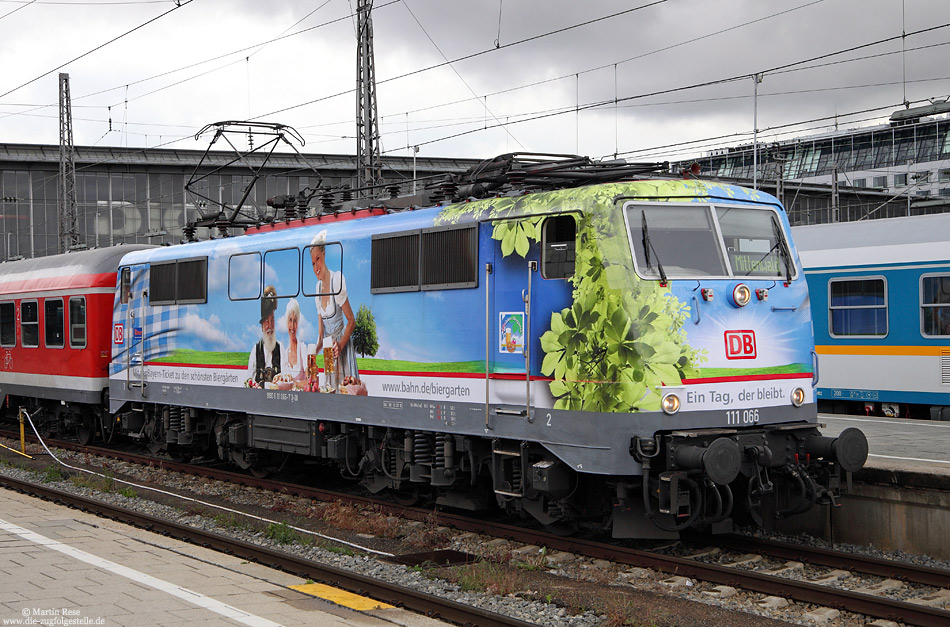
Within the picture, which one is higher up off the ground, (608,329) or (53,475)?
(608,329)

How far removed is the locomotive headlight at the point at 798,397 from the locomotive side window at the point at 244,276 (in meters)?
7.62

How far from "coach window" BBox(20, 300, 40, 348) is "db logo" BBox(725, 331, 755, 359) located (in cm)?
1628

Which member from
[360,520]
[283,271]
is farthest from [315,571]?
[283,271]

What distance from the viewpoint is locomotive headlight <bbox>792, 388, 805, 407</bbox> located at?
9.93m

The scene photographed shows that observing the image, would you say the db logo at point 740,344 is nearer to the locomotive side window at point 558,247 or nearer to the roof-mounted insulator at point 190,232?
the locomotive side window at point 558,247

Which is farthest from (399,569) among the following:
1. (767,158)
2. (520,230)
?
(767,158)

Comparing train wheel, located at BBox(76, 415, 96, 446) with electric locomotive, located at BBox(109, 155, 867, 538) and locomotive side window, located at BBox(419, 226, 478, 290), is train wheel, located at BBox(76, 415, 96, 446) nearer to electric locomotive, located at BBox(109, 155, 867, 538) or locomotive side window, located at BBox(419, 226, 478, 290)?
electric locomotive, located at BBox(109, 155, 867, 538)

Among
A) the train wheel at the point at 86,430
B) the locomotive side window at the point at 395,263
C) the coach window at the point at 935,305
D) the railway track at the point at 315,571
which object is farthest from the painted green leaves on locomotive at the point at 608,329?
the train wheel at the point at 86,430

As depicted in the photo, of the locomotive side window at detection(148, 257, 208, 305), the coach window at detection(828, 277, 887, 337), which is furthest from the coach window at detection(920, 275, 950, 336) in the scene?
the locomotive side window at detection(148, 257, 208, 305)

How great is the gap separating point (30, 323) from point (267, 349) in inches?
385

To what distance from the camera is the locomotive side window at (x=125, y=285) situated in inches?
687

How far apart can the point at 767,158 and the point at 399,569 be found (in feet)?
193

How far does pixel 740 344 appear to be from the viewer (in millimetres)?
9469

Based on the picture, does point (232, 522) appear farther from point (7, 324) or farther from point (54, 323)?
A: point (7, 324)
